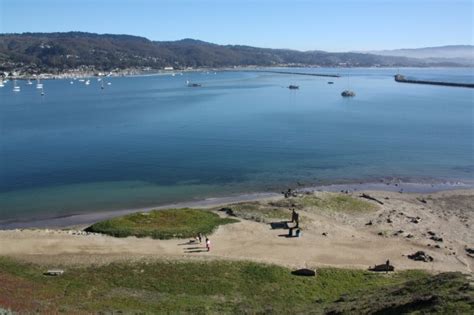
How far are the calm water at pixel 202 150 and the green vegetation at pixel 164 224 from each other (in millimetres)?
8075

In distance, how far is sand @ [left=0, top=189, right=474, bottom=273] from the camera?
97.9ft

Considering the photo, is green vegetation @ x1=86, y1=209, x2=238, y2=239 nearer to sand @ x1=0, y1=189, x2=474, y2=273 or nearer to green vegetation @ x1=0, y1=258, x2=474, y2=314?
sand @ x1=0, y1=189, x2=474, y2=273

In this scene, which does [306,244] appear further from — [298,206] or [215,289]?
[215,289]

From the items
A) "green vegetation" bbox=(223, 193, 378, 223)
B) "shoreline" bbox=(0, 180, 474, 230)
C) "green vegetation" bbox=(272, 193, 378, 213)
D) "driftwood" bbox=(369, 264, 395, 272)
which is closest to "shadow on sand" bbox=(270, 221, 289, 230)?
"green vegetation" bbox=(223, 193, 378, 223)

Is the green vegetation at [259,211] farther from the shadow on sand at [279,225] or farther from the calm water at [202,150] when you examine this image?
the calm water at [202,150]

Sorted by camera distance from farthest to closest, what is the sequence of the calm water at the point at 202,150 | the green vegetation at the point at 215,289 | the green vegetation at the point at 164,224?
1. the calm water at the point at 202,150
2. the green vegetation at the point at 164,224
3. the green vegetation at the point at 215,289

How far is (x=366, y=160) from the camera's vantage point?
63.6m

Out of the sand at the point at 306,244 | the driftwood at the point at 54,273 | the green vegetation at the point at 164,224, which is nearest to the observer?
the driftwood at the point at 54,273

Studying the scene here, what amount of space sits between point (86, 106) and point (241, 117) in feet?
152

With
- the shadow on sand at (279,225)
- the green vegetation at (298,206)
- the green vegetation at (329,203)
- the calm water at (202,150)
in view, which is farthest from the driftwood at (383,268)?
the calm water at (202,150)

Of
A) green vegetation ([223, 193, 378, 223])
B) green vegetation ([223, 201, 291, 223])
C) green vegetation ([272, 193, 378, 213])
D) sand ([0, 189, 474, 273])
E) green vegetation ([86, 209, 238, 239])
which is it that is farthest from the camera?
green vegetation ([272, 193, 378, 213])

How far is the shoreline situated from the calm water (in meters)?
1.51

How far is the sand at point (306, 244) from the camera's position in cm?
2984

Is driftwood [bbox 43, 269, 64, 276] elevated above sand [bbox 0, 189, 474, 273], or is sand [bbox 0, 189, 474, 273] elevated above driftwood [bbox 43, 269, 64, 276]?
driftwood [bbox 43, 269, 64, 276]
